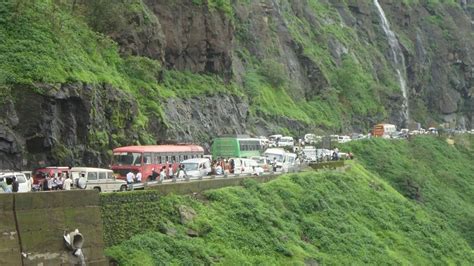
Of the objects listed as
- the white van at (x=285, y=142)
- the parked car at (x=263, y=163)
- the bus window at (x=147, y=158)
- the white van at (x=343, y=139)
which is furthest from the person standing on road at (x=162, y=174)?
the white van at (x=343, y=139)

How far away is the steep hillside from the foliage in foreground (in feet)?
26.5

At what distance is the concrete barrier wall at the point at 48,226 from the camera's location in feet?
68.5

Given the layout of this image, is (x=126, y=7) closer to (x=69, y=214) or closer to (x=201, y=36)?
(x=201, y=36)

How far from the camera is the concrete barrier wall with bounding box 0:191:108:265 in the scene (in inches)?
822

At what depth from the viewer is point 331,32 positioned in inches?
4048

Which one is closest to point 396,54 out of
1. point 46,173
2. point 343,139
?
point 343,139

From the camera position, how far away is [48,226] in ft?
72.3

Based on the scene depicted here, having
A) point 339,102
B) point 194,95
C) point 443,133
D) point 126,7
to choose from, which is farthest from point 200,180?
point 443,133

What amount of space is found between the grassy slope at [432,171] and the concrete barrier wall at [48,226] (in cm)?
4292

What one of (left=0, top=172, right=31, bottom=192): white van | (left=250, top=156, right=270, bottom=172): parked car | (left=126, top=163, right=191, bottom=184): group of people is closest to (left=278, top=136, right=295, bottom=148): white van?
(left=250, top=156, right=270, bottom=172): parked car

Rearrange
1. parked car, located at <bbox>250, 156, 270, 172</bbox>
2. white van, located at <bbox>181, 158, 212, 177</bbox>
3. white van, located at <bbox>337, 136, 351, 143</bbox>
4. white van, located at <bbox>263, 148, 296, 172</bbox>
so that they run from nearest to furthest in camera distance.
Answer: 1. white van, located at <bbox>181, 158, 212, 177</bbox>
2. parked car, located at <bbox>250, 156, 270, 172</bbox>
3. white van, located at <bbox>263, 148, 296, 172</bbox>
4. white van, located at <bbox>337, 136, 351, 143</bbox>

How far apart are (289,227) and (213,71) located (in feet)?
97.0

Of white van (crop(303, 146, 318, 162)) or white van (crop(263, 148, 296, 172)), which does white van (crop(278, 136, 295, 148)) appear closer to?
white van (crop(303, 146, 318, 162))

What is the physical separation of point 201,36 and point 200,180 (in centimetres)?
2897
